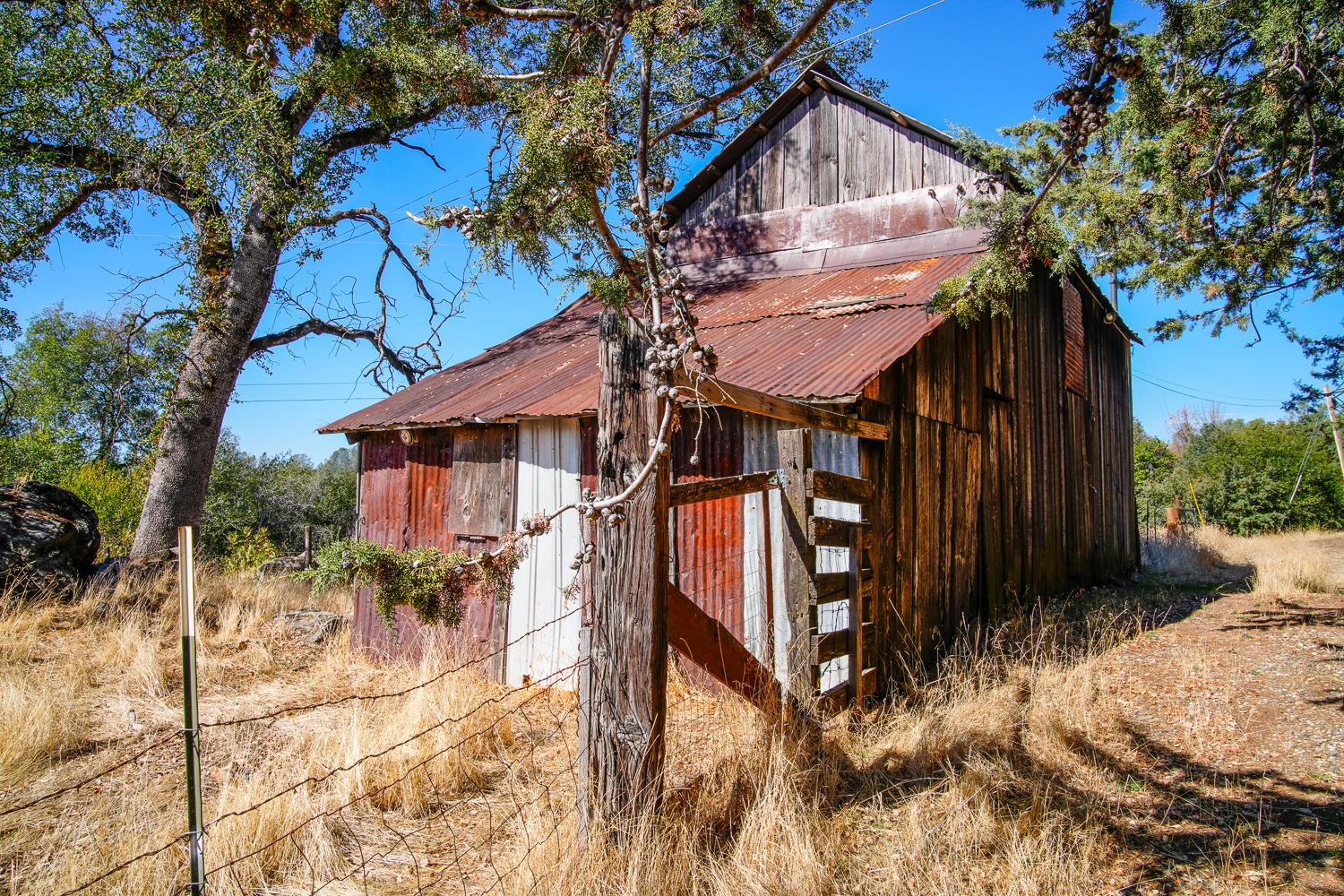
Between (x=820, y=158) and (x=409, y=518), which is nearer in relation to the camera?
(x=409, y=518)

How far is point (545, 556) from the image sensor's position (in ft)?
26.3

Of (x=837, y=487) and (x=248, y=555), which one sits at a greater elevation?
(x=837, y=487)

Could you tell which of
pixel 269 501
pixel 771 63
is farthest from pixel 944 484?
pixel 269 501

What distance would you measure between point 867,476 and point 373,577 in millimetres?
4130

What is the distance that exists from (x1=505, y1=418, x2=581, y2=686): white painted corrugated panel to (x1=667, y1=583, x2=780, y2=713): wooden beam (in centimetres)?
383

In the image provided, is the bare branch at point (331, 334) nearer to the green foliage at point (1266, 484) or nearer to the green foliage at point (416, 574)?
the green foliage at point (416, 574)

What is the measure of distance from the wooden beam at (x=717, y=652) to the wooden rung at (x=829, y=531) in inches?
38.5

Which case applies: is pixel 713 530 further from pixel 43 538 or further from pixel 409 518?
pixel 43 538

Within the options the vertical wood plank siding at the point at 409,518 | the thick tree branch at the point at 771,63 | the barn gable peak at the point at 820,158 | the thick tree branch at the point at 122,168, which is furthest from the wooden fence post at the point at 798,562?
the thick tree branch at the point at 122,168

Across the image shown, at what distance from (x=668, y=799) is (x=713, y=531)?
12.1 feet

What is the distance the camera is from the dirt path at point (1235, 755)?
340 centimetres

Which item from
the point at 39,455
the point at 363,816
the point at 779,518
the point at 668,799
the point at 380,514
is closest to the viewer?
the point at 668,799

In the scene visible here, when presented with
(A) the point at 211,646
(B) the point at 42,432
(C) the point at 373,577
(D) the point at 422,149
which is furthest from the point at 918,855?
(B) the point at 42,432

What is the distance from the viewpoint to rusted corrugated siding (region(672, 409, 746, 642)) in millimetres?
6504
